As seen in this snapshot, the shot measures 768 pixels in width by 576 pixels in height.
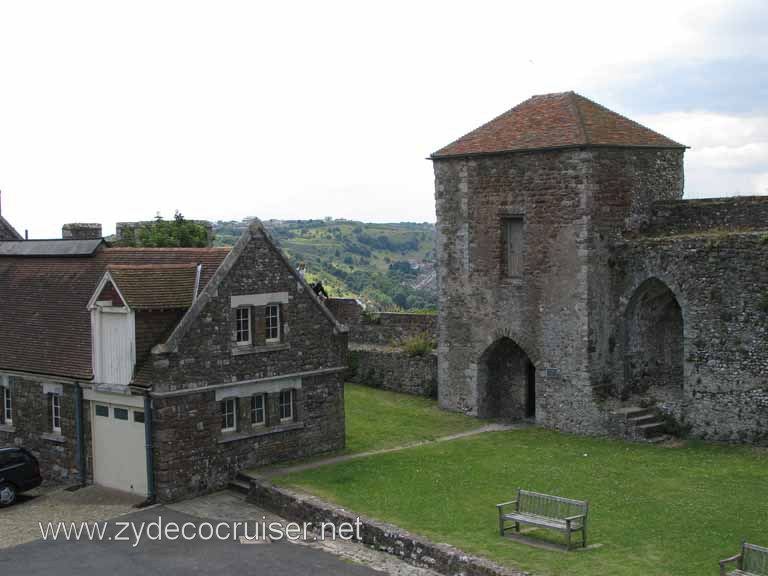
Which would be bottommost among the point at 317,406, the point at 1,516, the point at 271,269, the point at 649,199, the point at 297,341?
the point at 1,516

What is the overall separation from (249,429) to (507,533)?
26.1 feet

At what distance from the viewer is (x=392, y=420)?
97.1 ft

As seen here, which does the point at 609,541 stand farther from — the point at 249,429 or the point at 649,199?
the point at 649,199

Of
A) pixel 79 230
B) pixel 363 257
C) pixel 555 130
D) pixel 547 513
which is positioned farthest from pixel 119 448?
pixel 363 257

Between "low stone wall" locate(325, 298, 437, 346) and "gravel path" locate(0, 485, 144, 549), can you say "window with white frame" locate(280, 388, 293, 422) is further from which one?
"low stone wall" locate(325, 298, 437, 346)

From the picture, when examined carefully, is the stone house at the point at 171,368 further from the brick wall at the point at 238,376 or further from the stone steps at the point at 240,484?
the stone steps at the point at 240,484

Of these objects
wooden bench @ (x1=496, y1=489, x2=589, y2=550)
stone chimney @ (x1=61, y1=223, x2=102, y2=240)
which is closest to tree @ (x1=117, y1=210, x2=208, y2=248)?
stone chimney @ (x1=61, y1=223, x2=102, y2=240)

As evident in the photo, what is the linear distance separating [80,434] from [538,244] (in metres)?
13.4

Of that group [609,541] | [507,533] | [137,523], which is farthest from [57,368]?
[609,541]

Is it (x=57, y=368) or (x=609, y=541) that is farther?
(x=57, y=368)

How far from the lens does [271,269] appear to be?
81.0ft

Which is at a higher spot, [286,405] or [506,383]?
[286,405]

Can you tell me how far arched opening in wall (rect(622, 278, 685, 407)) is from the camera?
28.3m

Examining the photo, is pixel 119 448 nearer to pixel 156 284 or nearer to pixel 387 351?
pixel 156 284
